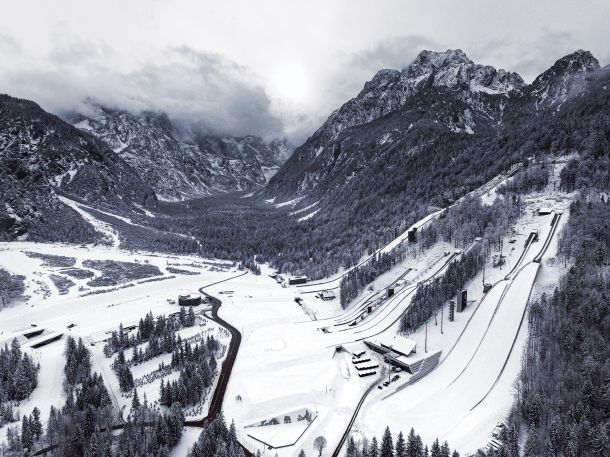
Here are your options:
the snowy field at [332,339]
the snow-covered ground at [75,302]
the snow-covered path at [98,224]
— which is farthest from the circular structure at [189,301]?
the snow-covered path at [98,224]

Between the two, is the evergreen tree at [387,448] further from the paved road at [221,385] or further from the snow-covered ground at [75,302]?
the snow-covered ground at [75,302]

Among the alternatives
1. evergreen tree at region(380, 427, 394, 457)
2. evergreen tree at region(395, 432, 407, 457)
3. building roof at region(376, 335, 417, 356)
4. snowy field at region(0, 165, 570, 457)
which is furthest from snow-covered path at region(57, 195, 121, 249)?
evergreen tree at region(395, 432, 407, 457)

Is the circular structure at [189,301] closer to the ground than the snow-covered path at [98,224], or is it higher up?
closer to the ground

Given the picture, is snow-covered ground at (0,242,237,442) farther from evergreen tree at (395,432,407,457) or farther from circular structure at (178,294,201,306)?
evergreen tree at (395,432,407,457)

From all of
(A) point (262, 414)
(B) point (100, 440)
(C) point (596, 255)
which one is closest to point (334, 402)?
(A) point (262, 414)

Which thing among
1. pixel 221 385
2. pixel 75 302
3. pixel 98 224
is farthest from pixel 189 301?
pixel 98 224

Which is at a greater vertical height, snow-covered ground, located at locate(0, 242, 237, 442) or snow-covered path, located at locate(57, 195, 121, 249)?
snow-covered path, located at locate(57, 195, 121, 249)

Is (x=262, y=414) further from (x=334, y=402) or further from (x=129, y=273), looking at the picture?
(x=129, y=273)

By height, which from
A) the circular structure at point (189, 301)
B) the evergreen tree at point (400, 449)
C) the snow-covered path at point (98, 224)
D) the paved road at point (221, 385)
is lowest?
the paved road at point (221, 385)

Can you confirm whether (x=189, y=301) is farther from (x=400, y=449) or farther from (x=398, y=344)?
(x=400, y=449)

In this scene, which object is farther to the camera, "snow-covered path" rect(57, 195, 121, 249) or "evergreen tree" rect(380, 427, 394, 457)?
"snow-covered path" rect(57, 195, 121, 249)

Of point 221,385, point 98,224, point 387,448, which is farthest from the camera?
point 98,224
